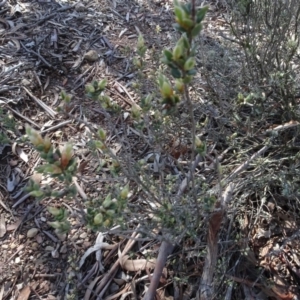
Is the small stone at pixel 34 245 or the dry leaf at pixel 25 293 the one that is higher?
the small stone at pixel 34 245

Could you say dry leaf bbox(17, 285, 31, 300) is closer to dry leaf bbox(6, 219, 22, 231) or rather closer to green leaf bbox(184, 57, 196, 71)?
dry leaf bbox(6, 219, 22, 231)

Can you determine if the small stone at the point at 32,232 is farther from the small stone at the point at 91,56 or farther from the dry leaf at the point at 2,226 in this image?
the small stone at the point at 91,56

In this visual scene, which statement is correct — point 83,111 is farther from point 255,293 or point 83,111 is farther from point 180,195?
point 255,293

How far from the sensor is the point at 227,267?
182 cm

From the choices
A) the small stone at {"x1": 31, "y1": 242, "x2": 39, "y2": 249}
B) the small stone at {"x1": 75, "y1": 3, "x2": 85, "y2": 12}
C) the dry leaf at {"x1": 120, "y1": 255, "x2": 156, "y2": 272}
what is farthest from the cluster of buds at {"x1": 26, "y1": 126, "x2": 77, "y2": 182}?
the small stone at {"x1": 75, "y1": 3, "x2": 85, "y2": 12}

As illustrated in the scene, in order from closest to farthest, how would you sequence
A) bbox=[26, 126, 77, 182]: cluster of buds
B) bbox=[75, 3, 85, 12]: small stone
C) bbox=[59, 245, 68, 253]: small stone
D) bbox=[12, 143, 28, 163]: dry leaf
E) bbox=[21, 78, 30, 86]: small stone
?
bbox=[26, 126, 77, 182]: cluster of buds → bbox=[59, 245, 68, 253]: small stone → bbox=[12, 143, 28, 163]: dry leaf → bbox=[21, 78, 30, 86]: small stone → bbox=[75, 3, 85, 12]: small stone

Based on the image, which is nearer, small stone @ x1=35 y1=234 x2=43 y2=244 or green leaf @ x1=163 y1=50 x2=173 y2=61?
green leaf @ x1=163 y1=50 x2=173 y2=61

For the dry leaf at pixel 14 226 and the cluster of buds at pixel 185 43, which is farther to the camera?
the dry leaf at pixel 14 226

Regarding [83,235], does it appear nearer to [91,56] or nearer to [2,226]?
[2,226]

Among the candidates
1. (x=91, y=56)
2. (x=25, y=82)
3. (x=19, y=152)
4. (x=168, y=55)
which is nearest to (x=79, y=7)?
(x=91, y=56)

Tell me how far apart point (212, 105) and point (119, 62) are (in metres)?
0.85

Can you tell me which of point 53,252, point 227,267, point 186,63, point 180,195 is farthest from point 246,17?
point 53,252

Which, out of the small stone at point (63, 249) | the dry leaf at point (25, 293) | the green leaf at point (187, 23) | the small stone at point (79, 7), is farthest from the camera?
the small stone at point (79, 7)

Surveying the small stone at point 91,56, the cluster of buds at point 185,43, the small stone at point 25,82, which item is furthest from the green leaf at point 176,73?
the small stone at point 91,56
